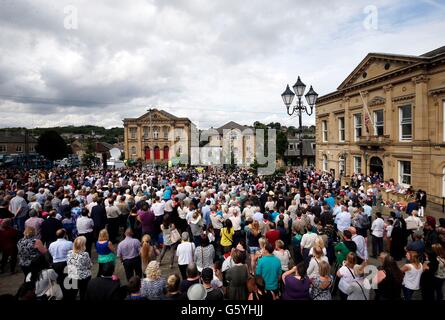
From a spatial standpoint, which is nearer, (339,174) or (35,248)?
(35,248)

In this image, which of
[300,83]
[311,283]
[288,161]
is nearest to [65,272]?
[311,283]

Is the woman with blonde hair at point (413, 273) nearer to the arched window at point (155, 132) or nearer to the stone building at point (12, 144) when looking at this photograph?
the arched window at point (155, 132)

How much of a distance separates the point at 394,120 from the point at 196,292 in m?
21.6

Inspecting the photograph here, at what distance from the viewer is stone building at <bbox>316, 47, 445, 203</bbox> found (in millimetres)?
16750

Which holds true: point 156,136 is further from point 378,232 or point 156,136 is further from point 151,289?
point 151,289

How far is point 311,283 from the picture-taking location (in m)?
4.34

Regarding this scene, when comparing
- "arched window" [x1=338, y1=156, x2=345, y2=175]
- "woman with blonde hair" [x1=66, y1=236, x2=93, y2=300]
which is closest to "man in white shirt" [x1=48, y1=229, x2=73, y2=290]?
"woman with blonde hair" [x1=66, y1=236, x2=93, y2=300]

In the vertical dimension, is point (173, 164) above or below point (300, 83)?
below

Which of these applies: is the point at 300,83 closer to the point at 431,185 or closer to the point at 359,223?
the point at 359,223

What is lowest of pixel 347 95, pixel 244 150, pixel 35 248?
pixel 35 248

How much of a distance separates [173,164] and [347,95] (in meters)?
30.7

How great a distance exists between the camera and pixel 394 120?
19.8m

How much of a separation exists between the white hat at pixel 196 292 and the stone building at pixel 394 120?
A: 19.0m

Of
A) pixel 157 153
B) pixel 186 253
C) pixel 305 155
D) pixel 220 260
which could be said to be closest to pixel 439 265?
pixel 220 260
